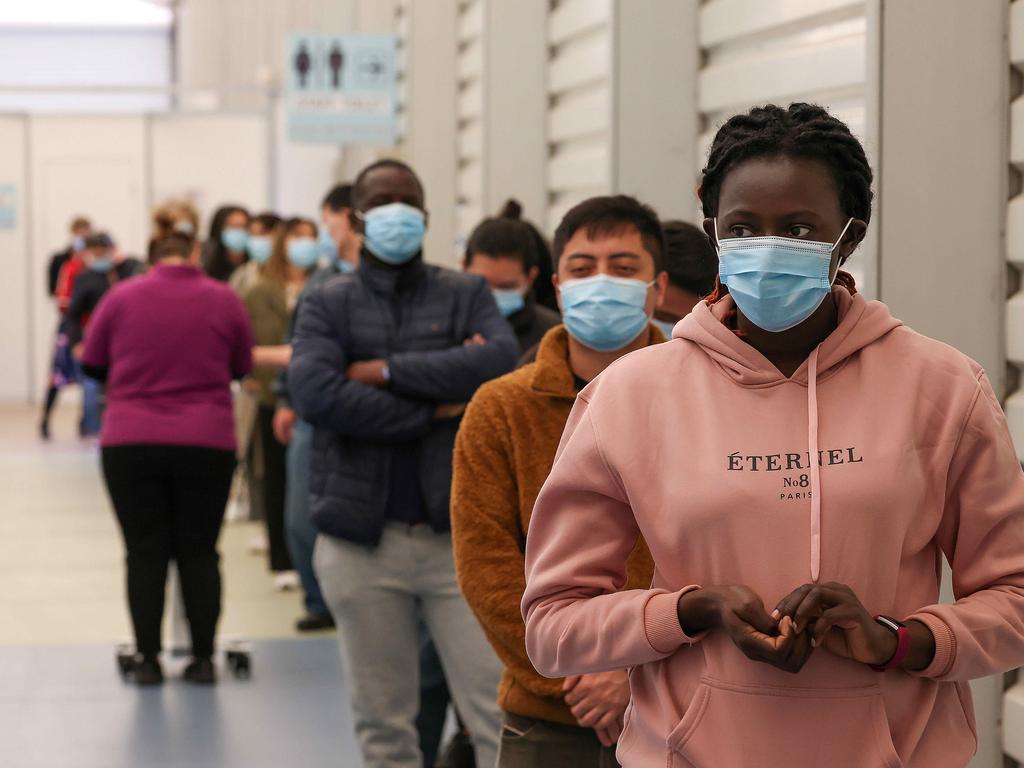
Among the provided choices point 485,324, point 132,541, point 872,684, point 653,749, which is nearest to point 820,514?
point 872,684

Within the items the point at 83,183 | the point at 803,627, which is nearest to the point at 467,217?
the point at 803,627

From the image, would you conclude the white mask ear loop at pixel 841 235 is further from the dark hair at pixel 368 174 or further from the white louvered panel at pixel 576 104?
the white louvered panel at pixel 576 104

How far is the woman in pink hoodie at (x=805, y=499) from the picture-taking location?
1.96 meters

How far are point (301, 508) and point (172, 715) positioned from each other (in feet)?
3.92

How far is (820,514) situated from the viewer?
1951mm

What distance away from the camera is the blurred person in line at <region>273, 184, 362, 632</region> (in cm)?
652

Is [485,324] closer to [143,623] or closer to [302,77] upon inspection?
[143,623]

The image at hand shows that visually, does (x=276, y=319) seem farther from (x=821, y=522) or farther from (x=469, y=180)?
(x=821, y=522)

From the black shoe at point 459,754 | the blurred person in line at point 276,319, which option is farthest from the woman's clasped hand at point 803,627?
the blurred person in line at point 276,319

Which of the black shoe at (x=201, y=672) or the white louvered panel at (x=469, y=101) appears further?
the white louvered panel at (x=469, y=101)

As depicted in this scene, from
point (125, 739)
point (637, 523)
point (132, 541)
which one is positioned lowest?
point (125, 739)

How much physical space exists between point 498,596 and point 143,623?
12.9 ft

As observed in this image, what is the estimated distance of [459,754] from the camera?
16.8ft

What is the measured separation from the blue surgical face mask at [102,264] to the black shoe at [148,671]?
709 cm
